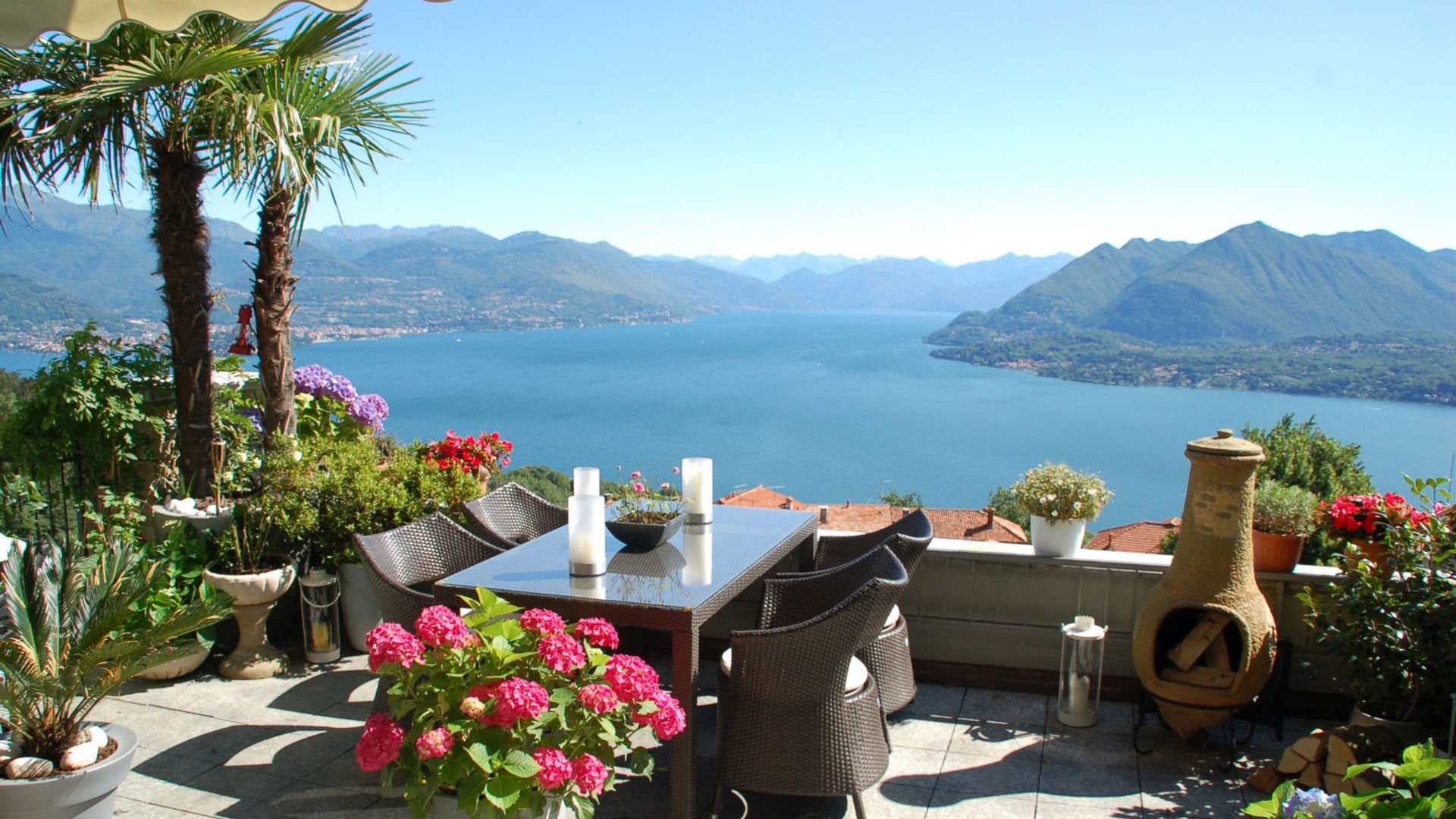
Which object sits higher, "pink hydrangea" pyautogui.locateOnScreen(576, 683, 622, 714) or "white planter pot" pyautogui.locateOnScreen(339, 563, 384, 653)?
"pink hydrangea" pyautogui.locateOnScreen(576, 683, 622, 714)

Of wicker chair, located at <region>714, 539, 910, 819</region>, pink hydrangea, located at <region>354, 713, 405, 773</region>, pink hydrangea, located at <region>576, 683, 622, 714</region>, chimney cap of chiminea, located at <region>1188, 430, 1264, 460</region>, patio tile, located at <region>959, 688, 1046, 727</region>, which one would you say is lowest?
patio tile, located at <region>959, 688, 1046, 727</region>

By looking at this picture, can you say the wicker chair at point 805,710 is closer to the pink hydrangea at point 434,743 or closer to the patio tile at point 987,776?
the patio tile at point 987,776

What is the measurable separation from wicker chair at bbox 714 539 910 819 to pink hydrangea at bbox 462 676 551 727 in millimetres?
793

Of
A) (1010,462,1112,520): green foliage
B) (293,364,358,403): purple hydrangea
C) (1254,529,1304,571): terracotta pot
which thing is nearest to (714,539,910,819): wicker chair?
(1010,462,1112,520): green foliage

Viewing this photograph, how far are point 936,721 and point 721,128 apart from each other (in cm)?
4700

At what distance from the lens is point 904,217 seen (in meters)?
67.6

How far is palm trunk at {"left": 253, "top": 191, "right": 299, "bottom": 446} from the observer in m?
4.68

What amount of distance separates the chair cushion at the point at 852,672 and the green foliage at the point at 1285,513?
1.73 meters

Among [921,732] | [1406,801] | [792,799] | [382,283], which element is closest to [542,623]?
[792,799]

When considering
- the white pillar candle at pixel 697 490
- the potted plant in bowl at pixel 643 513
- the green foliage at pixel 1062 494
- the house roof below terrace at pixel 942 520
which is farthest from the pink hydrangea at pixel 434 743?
the house roof below terrace at pixel 942 520

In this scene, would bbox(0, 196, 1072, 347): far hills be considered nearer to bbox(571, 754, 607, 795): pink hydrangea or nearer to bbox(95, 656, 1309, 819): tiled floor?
bbox(95, 656, 1309, 819): tiled floor

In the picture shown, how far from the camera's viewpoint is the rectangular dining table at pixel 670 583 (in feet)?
8.36

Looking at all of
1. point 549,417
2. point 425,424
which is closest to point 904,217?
point 549,417

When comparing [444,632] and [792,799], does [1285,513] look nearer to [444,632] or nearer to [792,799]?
[792,799]
